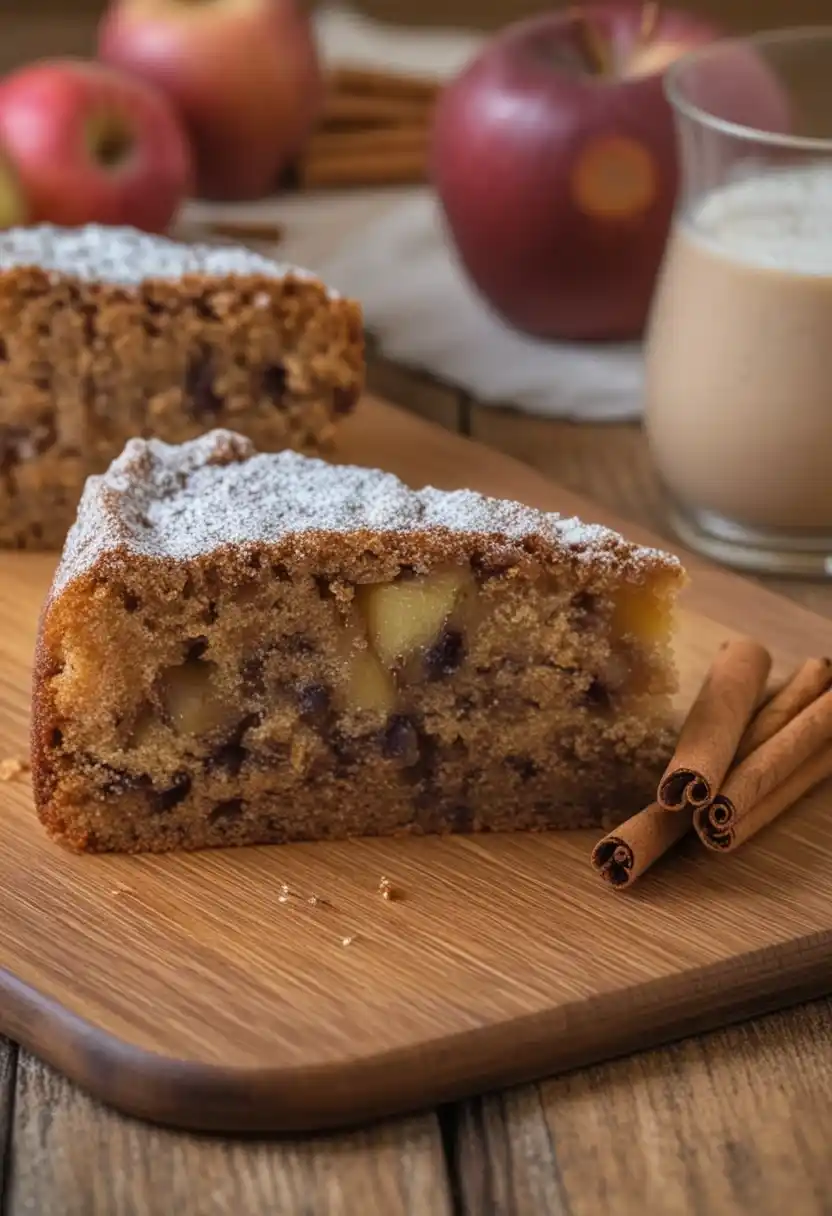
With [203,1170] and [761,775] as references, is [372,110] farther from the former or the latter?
[203,1170]

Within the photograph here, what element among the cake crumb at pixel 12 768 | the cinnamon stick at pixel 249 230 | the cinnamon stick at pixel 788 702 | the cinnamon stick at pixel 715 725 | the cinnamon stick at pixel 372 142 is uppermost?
the cinnamon stick at pixel 715 725

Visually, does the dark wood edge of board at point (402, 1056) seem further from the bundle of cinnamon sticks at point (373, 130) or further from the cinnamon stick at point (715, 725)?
the bundle of cinnamon sticks at point (373, 130)

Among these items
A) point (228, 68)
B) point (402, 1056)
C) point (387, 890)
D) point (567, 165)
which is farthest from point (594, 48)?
point (402, 1056)

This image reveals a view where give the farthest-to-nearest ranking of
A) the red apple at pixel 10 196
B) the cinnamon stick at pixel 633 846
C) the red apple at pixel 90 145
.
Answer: the red apple at pixel 90 145 < the red apple at pixel 10 196 < the cinnamon stick at pixel 633 846

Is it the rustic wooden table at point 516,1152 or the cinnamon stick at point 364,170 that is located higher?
the rustic wooden table at point 516,1152

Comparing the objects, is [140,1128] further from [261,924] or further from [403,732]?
[403,732]

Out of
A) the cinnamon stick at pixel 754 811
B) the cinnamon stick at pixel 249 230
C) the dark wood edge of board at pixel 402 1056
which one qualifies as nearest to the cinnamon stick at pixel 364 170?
the cinnamon stick at pixel 249 230

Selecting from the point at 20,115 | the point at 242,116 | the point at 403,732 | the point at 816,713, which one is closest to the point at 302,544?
the point at 403,732
